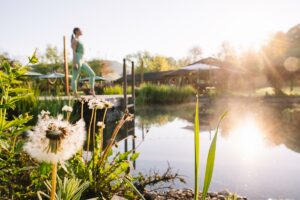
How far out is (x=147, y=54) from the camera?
49.5 metres

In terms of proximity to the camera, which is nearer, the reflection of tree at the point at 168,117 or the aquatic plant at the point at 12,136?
the aquatic plant at the point at 12,136

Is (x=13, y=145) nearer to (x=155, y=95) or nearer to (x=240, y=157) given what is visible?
(x=240, y=157)

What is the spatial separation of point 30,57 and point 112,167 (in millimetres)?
898

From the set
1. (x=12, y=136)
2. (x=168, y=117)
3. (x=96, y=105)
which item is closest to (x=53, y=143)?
(x=96, y=105)

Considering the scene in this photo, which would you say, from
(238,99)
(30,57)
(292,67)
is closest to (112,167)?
(30,57)

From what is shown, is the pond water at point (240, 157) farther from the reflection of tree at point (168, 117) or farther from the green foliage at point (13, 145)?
the green foliage at point (13, 145)

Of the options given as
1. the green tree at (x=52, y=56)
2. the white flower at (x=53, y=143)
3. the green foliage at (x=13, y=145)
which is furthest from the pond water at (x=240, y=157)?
the green tree at (x=52, y=56)

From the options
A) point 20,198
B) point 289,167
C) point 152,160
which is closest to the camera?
point 20,198

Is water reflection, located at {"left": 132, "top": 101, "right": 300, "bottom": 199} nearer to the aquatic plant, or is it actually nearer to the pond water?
the pond water

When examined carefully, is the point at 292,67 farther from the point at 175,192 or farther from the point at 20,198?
the point at 20,198

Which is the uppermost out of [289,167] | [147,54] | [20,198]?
[147,54]

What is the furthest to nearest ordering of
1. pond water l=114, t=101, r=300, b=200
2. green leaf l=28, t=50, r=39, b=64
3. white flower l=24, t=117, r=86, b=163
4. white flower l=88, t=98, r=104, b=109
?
1. pond water l=114, t=101, r=300, b=200
2. white flower l=88, t=98, r=104, b=109
3. green leaf l=28, t=50, r=39, b=64
4. white flower l=24, t=117, r=86, b=163

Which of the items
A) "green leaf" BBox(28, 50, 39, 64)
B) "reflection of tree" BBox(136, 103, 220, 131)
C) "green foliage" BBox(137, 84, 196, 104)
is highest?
"green leaf" BBox(28, 50, 39, 64)

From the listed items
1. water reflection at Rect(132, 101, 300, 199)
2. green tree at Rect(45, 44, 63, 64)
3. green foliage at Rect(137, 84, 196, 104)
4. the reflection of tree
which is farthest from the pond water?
green tree at Rect(45, 44, 63, 64)
